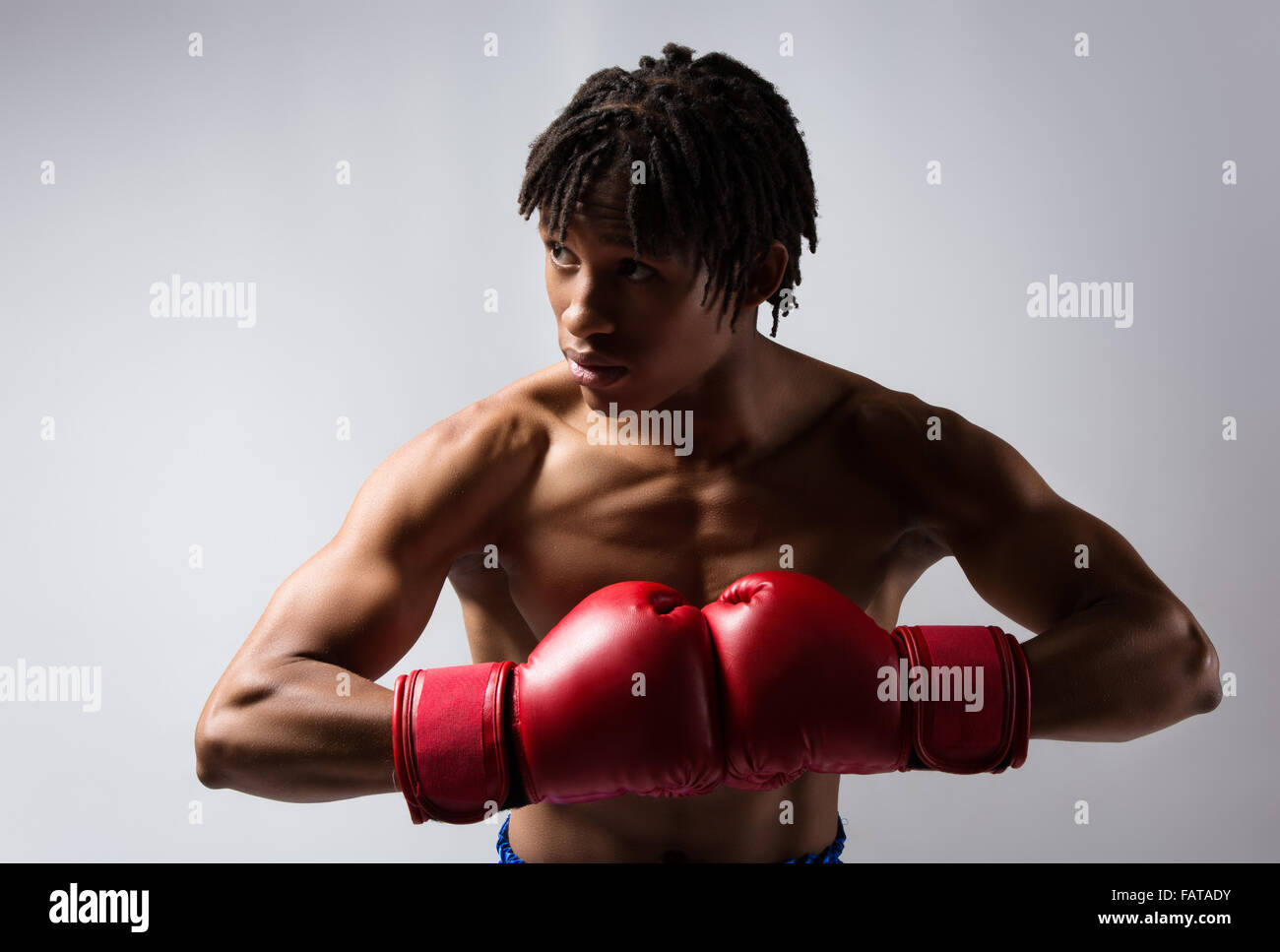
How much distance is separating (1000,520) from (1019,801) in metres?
0.90

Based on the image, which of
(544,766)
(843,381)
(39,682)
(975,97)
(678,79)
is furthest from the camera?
(39,682)

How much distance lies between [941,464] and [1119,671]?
0.28m

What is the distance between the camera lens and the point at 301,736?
0.99 meters

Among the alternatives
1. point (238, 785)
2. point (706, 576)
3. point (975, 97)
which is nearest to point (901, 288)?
point (975, 97)

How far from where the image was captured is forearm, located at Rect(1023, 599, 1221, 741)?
104 cm

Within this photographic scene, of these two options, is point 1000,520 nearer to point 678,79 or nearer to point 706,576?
point 706,576

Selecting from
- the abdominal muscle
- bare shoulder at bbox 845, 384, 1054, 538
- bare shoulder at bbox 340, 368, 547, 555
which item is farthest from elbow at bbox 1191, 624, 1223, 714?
Result: bare shoulder at bbox 340, 368, 547, 555

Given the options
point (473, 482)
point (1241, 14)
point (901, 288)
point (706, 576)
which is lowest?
point (706, 576)

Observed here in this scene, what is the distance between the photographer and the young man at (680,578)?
97cm

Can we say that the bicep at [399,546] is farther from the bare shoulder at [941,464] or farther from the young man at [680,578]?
the bare shoulder at [941,464]

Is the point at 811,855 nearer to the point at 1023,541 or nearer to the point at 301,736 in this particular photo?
the point at 1023,541
